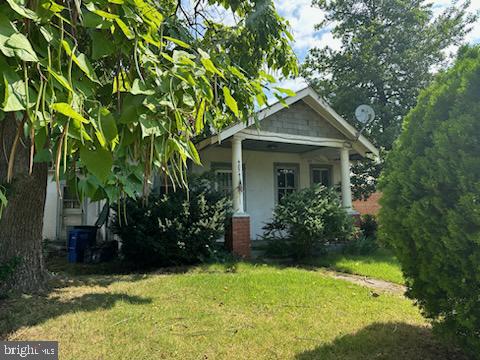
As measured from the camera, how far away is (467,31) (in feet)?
52.1

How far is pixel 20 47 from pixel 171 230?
683 centimetres

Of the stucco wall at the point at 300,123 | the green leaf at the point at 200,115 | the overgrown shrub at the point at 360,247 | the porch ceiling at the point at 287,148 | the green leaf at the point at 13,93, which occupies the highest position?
the stucco wall at the point at 300,123

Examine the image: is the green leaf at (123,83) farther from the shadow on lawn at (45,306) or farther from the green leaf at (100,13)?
the shadow on lawn at (45,306)

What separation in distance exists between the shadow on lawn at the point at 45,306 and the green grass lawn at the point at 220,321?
0.04 feet

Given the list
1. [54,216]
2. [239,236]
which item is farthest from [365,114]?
[54,216]

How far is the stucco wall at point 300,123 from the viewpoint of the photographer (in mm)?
10031

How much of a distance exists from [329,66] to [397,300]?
43.8 feet

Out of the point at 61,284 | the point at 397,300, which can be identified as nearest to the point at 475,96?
the point at 397,300

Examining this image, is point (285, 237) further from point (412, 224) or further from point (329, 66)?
point (329, 66)

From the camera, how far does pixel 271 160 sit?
12234 millimetres

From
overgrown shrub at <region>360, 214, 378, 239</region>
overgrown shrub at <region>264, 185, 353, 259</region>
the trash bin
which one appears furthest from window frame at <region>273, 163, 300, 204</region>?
the trash bin

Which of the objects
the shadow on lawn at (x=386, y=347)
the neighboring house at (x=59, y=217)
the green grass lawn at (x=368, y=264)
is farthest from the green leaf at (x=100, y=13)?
the neighboring house at (x=59, y=217)

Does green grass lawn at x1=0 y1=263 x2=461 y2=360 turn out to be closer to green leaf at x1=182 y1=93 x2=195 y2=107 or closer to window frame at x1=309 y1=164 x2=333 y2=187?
green leaf at x1=182 y1=93 x2=195 y2=107

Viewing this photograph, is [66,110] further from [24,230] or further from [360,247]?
[360,247]
